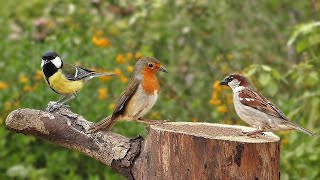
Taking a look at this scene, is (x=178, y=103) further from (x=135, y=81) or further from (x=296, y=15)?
(x=135, y=81)

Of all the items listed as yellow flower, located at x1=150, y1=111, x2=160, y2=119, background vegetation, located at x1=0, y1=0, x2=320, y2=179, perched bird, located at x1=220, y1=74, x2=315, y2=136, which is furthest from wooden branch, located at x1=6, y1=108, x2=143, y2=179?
yellow flower, located at x1=150, y1=111, x2=160, y2=119

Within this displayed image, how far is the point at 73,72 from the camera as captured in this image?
442 cm

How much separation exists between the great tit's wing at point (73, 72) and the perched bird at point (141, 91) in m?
0.46

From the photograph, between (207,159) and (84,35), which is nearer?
(207,159)

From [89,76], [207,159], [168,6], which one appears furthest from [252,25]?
[207,159]

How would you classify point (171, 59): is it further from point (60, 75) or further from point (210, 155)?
point (210, 155)

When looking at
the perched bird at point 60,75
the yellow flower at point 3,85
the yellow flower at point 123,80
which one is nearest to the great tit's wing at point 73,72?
the perched bird at point 60,75

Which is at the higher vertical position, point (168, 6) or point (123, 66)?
point (168, 6)

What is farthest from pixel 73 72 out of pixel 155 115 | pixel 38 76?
pixel 38 76

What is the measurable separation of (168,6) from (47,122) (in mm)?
4059

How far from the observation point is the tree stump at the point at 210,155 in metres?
3.71

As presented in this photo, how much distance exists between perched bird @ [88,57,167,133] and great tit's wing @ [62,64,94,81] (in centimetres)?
46

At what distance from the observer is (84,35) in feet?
25.4

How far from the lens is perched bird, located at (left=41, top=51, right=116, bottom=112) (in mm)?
4363
